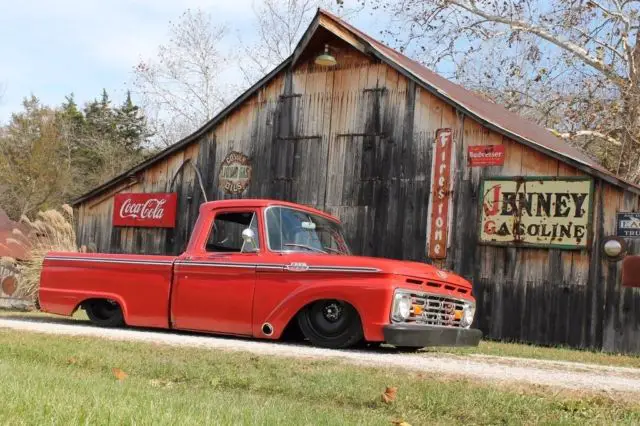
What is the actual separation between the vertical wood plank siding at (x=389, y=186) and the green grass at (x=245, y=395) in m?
9.22

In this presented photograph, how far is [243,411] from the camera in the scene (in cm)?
491

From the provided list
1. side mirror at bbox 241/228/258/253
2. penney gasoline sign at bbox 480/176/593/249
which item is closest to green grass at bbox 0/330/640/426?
side mirror at bbox 241/228/258/253

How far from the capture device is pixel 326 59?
17531 millimetres

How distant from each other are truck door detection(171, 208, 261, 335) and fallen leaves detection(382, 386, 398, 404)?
3445mm

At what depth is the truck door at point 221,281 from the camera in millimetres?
9008

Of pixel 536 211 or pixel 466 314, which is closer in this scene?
pixel 466 314

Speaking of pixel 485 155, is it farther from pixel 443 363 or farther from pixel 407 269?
pixel 443 363

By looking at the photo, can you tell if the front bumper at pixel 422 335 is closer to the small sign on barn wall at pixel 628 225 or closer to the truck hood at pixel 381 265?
the truck hood at pixel 381 265

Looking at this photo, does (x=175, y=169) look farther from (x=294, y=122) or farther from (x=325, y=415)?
(x=325, y=415)

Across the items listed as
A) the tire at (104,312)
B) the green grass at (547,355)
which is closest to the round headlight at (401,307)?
the green grass at (547,355)

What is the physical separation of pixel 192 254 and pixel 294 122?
9454 mm

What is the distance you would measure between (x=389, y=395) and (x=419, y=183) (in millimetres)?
11435

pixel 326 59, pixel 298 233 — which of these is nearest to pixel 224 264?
pixel 298 233

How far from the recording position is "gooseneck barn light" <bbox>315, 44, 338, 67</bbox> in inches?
691
